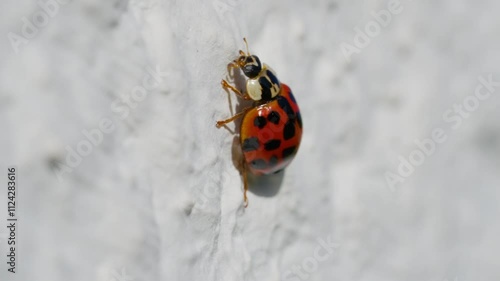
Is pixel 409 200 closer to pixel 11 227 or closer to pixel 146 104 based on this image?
pixel 146 104

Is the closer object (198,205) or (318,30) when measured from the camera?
(198,205)

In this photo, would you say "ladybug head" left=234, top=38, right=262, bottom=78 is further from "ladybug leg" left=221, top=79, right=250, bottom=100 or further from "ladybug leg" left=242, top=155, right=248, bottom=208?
"ladybug leg" left=242, top=155, right=248, bottom=208

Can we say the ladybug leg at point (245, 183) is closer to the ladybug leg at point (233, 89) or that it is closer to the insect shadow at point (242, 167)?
the insect shadow at point (242, 167)

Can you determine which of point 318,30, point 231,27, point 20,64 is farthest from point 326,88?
point 20,64

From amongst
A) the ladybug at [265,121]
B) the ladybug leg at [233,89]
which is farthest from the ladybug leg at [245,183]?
the ladybug leg at [233,89]

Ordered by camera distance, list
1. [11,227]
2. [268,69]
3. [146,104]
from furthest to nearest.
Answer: [268,69] → [146,104] → [11,227]

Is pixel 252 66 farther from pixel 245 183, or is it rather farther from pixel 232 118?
pixel 245 183

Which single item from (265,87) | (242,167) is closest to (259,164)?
(242,167)

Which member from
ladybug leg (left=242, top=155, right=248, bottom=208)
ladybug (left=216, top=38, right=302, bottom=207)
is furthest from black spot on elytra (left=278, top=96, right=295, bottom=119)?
ladybug leg (left=242, top=155, right=248, bottom=208)
